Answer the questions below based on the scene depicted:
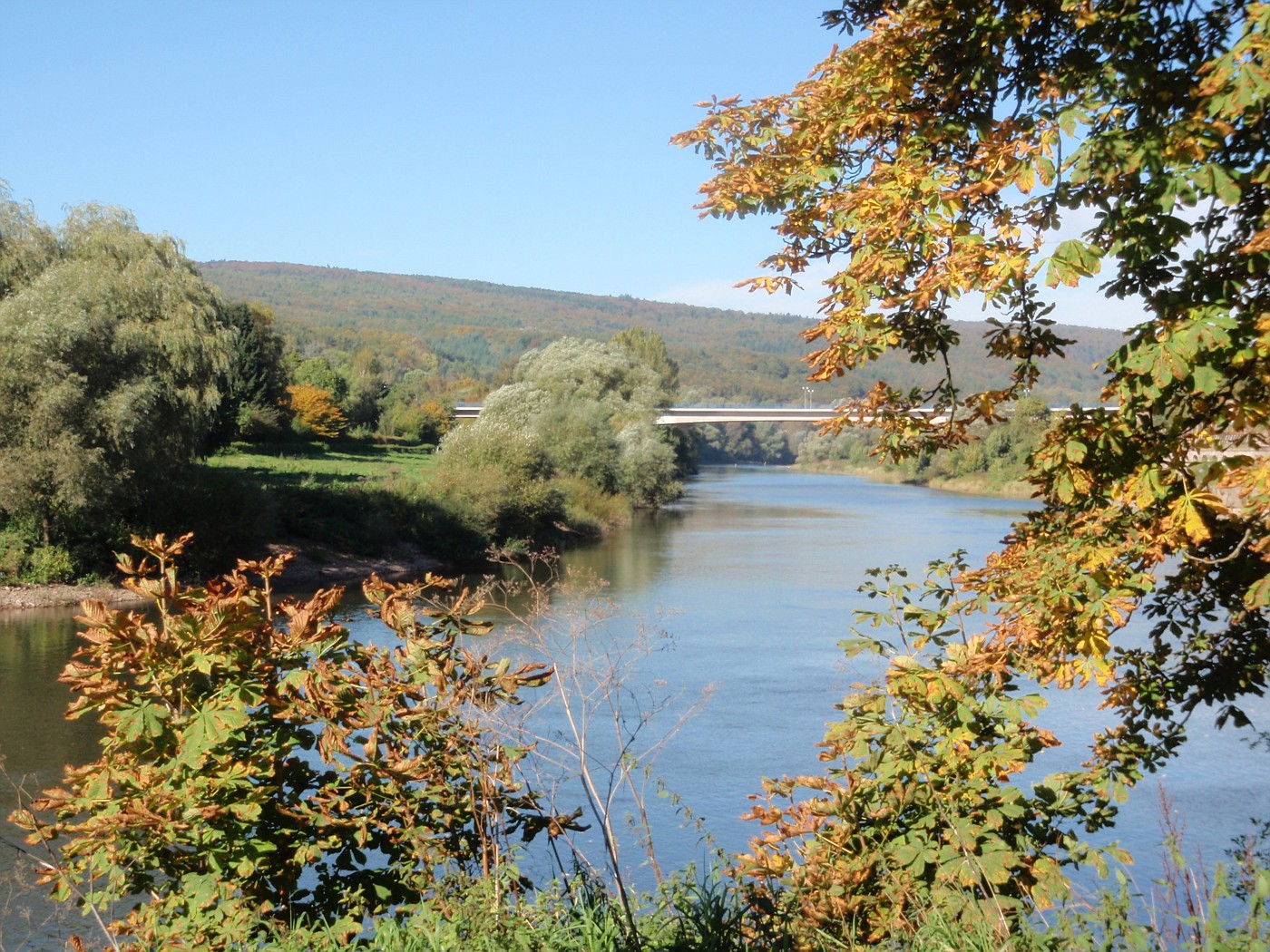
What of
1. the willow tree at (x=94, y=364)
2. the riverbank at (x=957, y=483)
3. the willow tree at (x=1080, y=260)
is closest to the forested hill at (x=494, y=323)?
the riverbank at (x=957, y=483)

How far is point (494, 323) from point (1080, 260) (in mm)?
155982

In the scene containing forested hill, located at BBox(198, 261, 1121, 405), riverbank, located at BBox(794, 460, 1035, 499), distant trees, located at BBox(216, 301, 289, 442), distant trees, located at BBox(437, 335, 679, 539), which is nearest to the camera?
distant trees, located at BBox(437, 335, 679, 539)

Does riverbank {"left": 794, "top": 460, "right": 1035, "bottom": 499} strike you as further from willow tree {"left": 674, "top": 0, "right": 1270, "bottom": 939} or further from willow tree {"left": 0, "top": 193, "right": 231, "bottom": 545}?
Answer: willow tree {"left": 674, "top": 0, "right": 1270, "bottom": 939}

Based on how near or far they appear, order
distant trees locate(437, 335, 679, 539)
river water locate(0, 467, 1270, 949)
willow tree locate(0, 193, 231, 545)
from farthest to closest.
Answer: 1. distant trees locate(437, 335, 679, 539)
2. willow tree locate(0, 193, 231, 545)
3. river water locate(0, 467, 1270, 949)

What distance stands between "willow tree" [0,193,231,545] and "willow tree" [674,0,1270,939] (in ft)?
50.1

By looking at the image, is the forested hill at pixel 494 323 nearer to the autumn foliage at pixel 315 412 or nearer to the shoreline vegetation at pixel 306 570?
the autumn foliage at pixel 315 412

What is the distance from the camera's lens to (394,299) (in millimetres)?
163625

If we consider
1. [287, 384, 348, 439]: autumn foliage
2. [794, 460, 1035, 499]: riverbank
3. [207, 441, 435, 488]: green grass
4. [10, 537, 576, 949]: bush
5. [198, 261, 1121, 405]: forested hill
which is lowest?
[794, 460, 1035, 499]: riverbank

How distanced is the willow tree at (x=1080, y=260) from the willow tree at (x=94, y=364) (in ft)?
50.1

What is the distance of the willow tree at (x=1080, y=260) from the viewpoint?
3.34m

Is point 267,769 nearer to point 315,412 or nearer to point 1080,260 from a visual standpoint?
point 1080,260

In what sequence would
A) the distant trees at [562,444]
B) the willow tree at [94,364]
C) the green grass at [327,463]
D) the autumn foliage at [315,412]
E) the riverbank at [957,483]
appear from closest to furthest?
the willow tree at [94,364]
the distant trees at [562,444]
the green grass at [327,463]
the riverbank at [957,483]
the autumn foliage at [315,412]

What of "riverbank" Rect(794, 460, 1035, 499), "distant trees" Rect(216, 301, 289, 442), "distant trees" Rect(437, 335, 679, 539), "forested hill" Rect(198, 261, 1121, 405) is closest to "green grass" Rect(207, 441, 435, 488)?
"distant trees" Rect(216, 301, 289, 442)

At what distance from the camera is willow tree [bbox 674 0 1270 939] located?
3342mm
